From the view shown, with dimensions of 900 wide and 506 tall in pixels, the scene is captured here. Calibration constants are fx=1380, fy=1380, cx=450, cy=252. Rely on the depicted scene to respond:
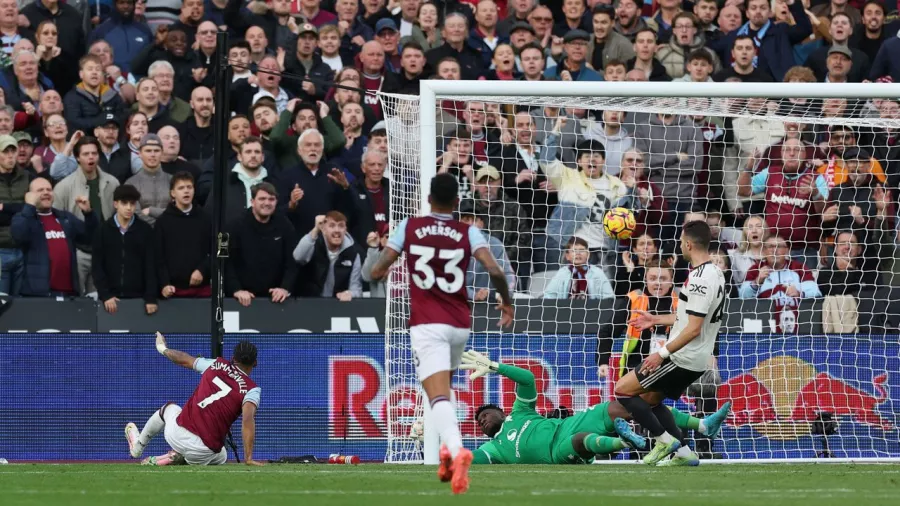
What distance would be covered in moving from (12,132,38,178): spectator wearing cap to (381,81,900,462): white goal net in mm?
4262

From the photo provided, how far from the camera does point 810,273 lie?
14.7 meters

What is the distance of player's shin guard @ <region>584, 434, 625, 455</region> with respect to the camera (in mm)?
11359

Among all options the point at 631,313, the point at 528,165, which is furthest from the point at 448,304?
the point at 528,165

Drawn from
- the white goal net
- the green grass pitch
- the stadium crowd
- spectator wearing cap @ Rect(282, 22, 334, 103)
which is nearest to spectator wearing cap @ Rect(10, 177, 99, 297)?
the stadium crowd

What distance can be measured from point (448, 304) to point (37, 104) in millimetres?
9398

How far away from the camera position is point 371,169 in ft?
51.5

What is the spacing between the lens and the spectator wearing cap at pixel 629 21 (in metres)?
18.0

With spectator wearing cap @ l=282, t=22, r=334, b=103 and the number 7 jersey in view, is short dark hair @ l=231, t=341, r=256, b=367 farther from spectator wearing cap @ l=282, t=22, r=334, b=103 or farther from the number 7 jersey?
spectator wearing cap @ l=282, t=22, r=334, b=103

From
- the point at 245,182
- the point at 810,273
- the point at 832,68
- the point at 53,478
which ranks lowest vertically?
the point at 53,478

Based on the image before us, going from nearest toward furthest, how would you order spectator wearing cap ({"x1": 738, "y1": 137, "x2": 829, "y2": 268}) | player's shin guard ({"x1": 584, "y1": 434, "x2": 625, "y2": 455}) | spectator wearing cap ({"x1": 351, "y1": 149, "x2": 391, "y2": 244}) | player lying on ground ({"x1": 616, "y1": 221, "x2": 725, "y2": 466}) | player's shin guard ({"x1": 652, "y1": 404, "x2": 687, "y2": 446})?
player lying on ground ({"x1": 616, "y1": 221, "x2": 725, "y2": 466}) < player's shin guard ({"x1": 584, "y1": 434, "x2": 625, "y2": 455}) < player's shin guard ({"x1": 652, "y1": 404, "x2": 687, "y2": 446}) < spectator wearing cap ({"x1": 738, "y1": 137, "x2": 829, "y2": 268}) < spectator wearing cap ({"x1": 351, "y1": 149, "x2": 391, "y2": 244})

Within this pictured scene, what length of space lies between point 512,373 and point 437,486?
3.71 metres

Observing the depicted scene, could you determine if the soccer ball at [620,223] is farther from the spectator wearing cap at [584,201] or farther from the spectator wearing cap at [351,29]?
the spectator wearing cap at [351,29]

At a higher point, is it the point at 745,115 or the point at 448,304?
the point at 745,115

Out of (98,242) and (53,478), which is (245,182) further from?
(53,478)
